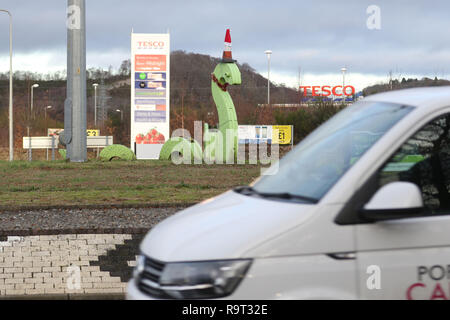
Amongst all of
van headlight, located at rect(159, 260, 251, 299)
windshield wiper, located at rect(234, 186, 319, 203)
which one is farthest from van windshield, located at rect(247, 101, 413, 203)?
van headlight, located at rect(159, 260, 251, 299)

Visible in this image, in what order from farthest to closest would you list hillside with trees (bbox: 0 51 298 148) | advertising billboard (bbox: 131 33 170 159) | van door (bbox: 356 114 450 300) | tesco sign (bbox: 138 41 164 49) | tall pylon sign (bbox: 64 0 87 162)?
hillside with trees (bbox: 0 51 298 148), tesco sign (bbox: 138 41 164 49), advertising billboard (bbox: 131 33 170 159), tall pylon sign (bbox: 64 0 87 162), van door (bbox: 356 114 450 300)

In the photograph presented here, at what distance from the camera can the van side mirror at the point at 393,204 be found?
11.4 feet

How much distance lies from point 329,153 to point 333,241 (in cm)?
77

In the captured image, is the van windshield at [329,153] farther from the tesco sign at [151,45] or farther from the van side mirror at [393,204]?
the tesco sign at [151,45]

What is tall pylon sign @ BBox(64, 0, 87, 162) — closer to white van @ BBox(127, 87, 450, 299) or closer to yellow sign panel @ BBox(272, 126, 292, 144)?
white van @ BBox(127, 87, 450, 299)

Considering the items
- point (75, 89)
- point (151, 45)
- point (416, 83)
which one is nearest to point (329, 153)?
point (416, 83)

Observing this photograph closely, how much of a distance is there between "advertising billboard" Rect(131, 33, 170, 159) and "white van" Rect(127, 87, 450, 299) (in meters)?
34.5

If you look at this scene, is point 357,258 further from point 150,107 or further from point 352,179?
point 150,107

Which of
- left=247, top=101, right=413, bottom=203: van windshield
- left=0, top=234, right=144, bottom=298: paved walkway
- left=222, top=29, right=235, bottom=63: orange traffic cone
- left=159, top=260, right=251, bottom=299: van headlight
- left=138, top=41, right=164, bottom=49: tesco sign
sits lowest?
left=0, top=234, right=144, bottom=298: paved walkway

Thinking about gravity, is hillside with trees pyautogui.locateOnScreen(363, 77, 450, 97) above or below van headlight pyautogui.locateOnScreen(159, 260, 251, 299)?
above

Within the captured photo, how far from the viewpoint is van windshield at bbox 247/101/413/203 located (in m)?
3.90

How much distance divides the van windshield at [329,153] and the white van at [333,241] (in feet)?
0.05

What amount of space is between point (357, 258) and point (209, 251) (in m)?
0.74
